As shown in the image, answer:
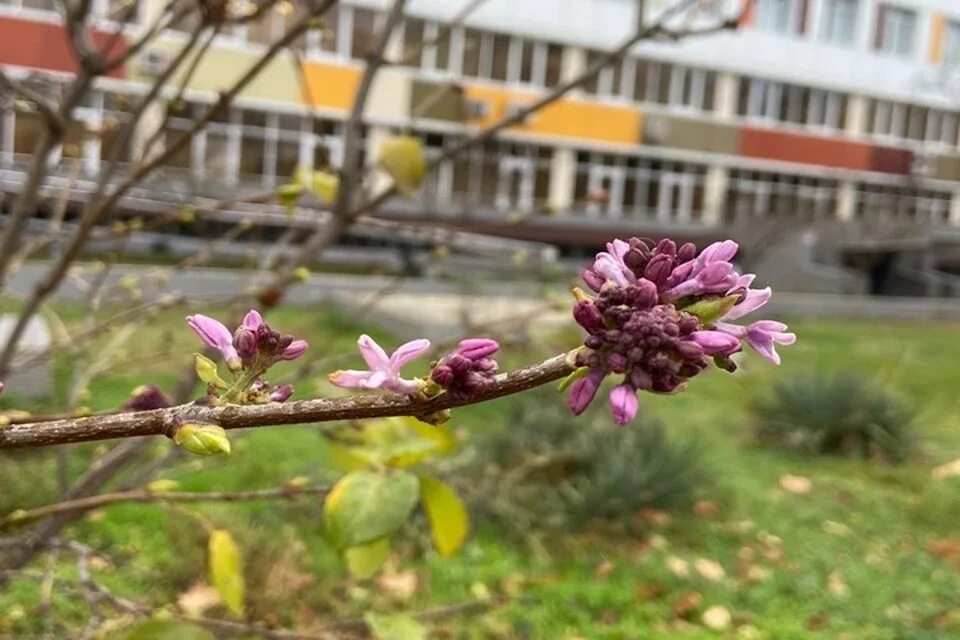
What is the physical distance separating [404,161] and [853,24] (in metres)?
30.3

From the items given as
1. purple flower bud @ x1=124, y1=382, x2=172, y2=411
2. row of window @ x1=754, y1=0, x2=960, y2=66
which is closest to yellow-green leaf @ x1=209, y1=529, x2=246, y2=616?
purple flower bud @ x1=124, y1=382, x2=172, y2=411

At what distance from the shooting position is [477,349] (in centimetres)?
75

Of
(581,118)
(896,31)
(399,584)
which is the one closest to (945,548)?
(399,584)

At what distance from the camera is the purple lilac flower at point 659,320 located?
67 cm

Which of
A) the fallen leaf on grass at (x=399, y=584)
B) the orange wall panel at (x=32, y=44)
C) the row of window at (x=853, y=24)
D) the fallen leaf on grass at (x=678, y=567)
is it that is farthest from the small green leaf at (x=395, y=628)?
the row of window at (x=853, y=24)

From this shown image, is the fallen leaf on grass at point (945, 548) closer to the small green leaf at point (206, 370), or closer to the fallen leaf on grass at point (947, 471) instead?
the fallen leaf on grass at point (947, 471)

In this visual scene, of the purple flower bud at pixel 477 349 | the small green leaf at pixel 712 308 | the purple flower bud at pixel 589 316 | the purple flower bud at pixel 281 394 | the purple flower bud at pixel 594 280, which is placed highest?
the purple flower bud at pixel 594 280

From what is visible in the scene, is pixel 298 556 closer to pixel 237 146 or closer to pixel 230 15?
pixel 230 15

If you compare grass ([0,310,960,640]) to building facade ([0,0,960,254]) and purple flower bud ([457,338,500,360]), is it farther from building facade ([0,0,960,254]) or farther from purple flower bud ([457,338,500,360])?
building facade ([0,0,960,254])

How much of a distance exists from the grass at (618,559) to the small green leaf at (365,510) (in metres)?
1.16

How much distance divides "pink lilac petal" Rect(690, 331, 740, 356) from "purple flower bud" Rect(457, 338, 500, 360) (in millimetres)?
143

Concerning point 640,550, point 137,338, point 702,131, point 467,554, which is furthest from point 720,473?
point 702,131

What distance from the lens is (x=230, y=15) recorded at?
2393mm

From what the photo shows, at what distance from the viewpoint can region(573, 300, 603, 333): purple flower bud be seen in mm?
698
